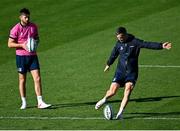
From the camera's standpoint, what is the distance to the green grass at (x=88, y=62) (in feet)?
63.5

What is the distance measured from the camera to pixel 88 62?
25906 millimetres

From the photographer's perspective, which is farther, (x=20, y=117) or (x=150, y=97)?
(x=150, y=97)

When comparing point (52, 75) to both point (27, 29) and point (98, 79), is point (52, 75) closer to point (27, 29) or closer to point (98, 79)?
point (98, 79)

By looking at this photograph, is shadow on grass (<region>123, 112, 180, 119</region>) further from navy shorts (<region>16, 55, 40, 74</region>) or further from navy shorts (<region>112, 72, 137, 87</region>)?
navy shorts (<region>16, 55, 40, 74</region>)

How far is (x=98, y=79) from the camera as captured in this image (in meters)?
23.7

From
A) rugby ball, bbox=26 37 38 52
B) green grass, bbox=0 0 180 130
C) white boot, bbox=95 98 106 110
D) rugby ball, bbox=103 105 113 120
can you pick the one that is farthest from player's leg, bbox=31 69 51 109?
rugby ball, bbox=103 105 113 120

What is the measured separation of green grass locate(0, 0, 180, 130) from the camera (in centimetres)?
1936

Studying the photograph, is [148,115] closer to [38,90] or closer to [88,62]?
[38,90]

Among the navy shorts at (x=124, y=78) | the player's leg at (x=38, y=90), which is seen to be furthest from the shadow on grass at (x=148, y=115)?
the player's leg at (x=38, y=90)

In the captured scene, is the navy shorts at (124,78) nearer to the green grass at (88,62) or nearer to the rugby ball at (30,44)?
the green grass at (88,62)

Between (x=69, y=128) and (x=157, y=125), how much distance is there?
1950mm

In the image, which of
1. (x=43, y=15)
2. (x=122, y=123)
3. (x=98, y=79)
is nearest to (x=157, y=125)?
(x=122, y=123)

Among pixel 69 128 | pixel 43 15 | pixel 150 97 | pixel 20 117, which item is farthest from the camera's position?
pixel 43 15

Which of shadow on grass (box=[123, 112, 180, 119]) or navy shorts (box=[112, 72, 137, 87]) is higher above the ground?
navy shorts (box=[112, 72, 137, 87])
